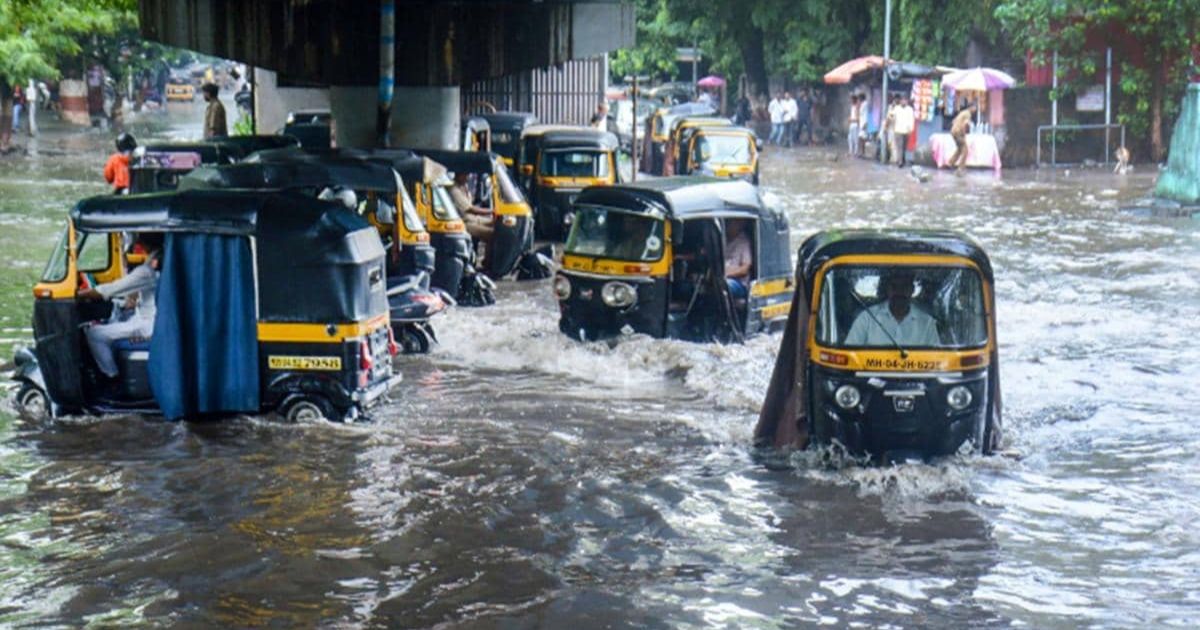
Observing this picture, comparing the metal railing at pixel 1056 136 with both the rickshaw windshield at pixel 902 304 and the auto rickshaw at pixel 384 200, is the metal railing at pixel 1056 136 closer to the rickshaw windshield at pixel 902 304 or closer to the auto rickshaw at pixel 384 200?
the auto rickshaw at pixel 384 200

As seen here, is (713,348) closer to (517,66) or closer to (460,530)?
(460,530)

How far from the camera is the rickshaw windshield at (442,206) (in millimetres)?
20406

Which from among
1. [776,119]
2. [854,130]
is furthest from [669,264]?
[776,119]

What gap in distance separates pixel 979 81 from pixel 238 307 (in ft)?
99.4

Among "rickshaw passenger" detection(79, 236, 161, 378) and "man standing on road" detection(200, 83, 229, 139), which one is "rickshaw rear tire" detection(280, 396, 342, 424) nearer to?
"rickshaw passenger" detection(79, 236, 161, 378)

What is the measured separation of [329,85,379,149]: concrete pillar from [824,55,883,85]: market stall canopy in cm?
2707

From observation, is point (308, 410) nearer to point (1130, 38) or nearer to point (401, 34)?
point (401, 34)

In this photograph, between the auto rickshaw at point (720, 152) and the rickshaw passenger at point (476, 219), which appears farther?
the auto rickshaw at point (720, 152)

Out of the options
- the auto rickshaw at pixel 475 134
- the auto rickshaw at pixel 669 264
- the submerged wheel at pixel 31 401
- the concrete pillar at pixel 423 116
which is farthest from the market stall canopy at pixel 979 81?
the submerged wheel at pixel 31 401

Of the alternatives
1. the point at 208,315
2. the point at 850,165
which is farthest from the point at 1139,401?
the point at 850,165

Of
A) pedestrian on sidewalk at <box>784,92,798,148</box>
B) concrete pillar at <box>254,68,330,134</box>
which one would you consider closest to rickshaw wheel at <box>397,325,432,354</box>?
concrete pillar at <box>254,68,330,134</box>

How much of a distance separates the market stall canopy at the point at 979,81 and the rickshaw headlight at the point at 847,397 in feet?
98.0

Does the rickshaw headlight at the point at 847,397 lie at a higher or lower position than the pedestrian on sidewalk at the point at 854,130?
lower

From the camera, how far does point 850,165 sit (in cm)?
4622
